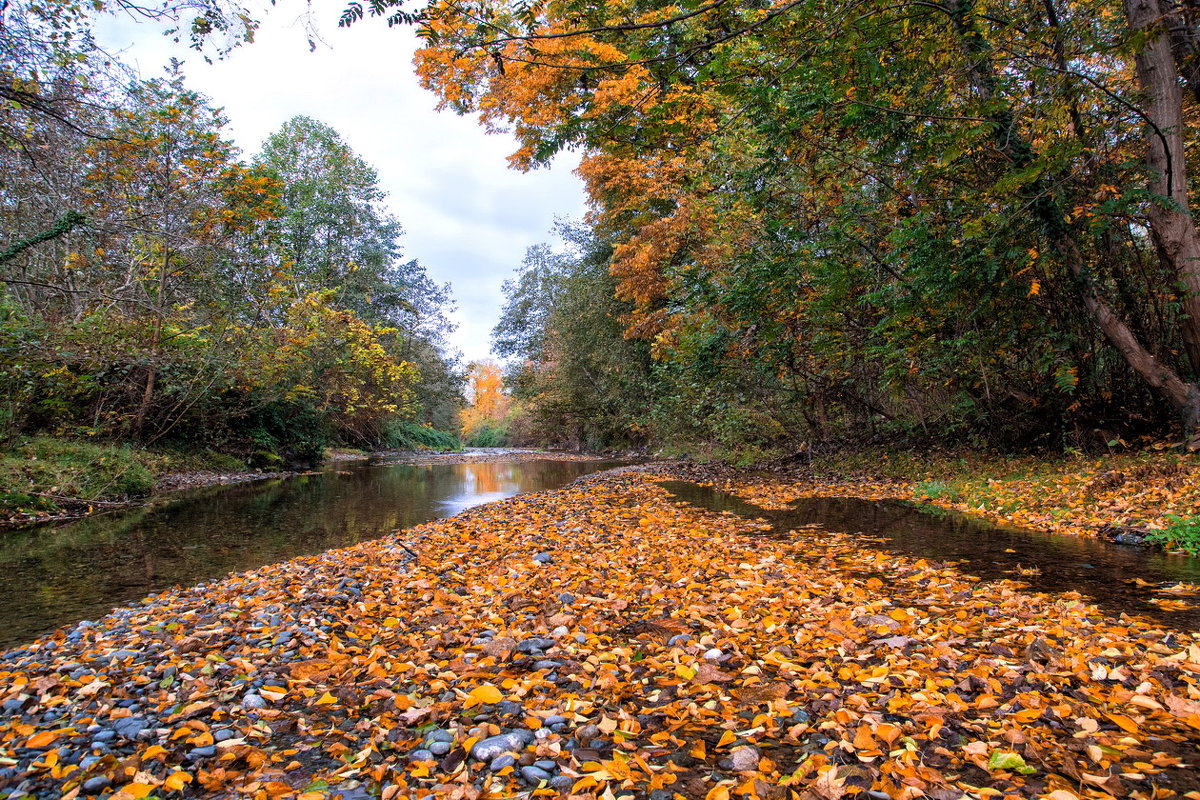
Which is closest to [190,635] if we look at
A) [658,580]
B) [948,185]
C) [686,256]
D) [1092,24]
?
[658,580]

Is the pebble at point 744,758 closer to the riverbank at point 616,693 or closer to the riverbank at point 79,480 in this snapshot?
the riverbank at point 616,693

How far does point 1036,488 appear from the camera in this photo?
25.4 ft

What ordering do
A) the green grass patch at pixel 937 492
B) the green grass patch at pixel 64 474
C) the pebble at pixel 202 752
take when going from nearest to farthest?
the pebble at pixel 202 752 → the green grass patch at pixel 937 492 → the green grass patch at pixel 64 474

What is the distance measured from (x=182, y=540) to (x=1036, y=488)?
1136 centimetres

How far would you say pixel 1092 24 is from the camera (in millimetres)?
7734

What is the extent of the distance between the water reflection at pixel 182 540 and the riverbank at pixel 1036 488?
6631mm

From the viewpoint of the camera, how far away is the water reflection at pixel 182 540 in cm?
539

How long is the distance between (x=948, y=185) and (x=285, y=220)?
25.5 m

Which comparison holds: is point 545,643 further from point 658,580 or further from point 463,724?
point 658,580

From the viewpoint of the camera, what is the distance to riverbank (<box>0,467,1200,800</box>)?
7.43ft

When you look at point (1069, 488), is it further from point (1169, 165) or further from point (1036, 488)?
point (1169, 165)

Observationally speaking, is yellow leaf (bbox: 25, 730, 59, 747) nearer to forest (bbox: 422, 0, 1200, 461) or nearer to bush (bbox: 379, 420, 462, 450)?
forest (bbox: 422, 0, 1200, 461)

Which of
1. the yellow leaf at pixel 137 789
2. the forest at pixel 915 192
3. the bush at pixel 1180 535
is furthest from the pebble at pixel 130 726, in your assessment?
the bush at pixel 1180 535

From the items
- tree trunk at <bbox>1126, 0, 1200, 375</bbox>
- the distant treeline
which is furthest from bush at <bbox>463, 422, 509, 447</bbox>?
tree trunk at <bbox>1126, 0, 1200, 375</bbox>
